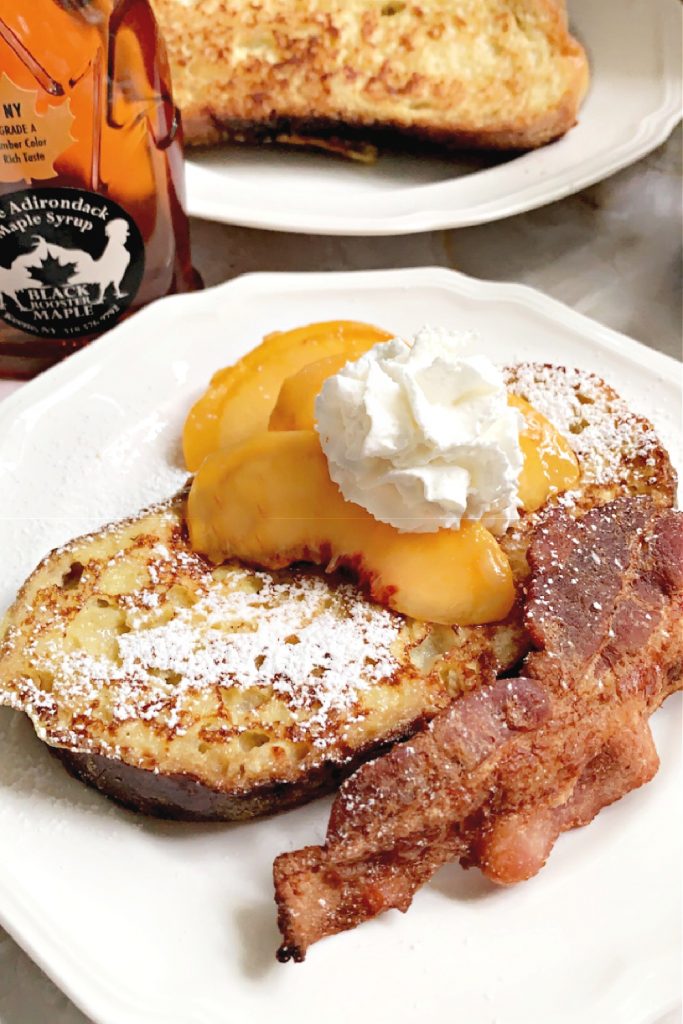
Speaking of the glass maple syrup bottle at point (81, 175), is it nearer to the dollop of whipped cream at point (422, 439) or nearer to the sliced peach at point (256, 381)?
the sliced peach at point (256, 381)

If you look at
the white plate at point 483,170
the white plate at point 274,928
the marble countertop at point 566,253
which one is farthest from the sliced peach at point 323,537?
the marble countertop at point 566,253

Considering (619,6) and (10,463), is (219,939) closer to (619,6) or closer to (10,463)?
(10,463)

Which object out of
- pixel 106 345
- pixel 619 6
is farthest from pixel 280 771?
pixel 619 6

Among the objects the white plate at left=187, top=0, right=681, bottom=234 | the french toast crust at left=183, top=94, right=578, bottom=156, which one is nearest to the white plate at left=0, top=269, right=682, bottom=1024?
the white plate at left=187, top=0, right=681, bottom=234

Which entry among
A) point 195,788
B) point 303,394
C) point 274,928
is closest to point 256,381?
point 303,394

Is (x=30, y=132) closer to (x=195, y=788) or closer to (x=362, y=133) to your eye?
(x=362, y=133)

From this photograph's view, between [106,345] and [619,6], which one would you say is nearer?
[106,345]
